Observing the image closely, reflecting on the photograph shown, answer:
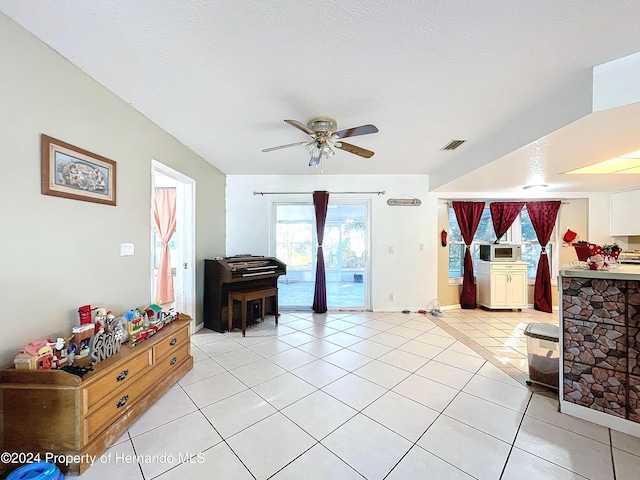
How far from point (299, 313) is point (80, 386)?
3350mm

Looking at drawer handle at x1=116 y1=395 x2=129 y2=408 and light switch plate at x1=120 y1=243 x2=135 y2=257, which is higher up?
light switch plate at x1=120 y1=243 x2=135 y2=257

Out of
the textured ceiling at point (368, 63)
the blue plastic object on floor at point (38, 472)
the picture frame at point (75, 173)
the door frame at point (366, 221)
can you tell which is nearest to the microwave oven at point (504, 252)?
the textured ceiling at point (368, 63)

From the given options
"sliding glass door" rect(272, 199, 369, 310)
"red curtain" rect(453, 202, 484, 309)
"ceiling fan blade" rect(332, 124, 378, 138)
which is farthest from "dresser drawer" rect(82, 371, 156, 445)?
"red curtain" rect(453, 202, 484, 309)

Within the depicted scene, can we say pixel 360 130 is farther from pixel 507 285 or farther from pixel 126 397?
pixel 507 285

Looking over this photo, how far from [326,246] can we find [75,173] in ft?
11.7

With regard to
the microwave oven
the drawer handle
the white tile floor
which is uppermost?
the microwave oven

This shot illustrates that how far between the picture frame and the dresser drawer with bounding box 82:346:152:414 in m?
1.20

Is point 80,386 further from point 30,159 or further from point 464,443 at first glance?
point 464,443

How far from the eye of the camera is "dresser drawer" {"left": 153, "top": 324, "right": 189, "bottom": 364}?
6.73ft

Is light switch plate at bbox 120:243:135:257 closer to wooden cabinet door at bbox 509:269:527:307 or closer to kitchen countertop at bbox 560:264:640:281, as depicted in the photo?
kitchen countertop at bbox 560:264:640:281

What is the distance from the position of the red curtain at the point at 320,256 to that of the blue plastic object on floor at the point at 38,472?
3.51 m

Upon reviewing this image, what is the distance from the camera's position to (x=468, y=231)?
4.85 meters

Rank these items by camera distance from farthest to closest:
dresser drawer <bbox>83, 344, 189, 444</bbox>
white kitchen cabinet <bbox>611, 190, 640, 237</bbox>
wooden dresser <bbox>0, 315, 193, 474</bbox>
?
white kitchen cabinet <bbox>611, 190, 640, 237</bbox> < dresser drawer <bbox>83, 344, 189, 444</bbox> < wooden dresser <bbox>0, 315, 193, 474</bbox>

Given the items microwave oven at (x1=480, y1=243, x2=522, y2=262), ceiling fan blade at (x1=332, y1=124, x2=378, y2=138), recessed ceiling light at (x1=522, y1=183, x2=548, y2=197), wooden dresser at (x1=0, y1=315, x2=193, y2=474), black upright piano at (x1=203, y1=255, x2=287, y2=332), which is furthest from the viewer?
microwave oven at (x1=480, y1=243, x2=522, y2=262)
